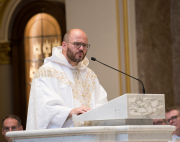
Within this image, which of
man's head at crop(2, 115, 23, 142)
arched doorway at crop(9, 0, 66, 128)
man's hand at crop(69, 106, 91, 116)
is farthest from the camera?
arched doorway at crop(9, 0, 66, 128)

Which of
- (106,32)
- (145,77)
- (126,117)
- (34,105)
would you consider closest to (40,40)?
(106,32)

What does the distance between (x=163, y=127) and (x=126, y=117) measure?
12.3 inches

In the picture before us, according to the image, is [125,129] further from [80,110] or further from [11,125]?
[11,125]

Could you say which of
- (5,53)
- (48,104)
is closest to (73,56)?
(48,104)

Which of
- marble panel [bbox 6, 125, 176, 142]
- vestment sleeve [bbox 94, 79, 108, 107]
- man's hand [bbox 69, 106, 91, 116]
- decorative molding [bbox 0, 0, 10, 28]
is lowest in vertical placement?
marble panel [bbox 6, 125, 176, 142]

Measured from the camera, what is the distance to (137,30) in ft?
21.1

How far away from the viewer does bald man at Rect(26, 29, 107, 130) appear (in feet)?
11.6

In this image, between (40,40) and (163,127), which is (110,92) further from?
(163,127)

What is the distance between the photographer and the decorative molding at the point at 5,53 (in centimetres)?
812

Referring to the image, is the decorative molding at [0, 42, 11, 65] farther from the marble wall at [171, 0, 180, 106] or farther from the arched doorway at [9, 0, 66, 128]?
the marble wall at [171, 0, 180, 106]

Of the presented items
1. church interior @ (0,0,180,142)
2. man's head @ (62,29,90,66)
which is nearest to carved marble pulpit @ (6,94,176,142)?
man's head @ (62,29,90,66)

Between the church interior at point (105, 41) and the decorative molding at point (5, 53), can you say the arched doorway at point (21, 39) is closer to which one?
the church interior at point (105, 41)

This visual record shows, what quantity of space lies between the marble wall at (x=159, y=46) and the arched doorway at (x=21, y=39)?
212 centimetres

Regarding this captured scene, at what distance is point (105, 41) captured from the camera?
628cm
